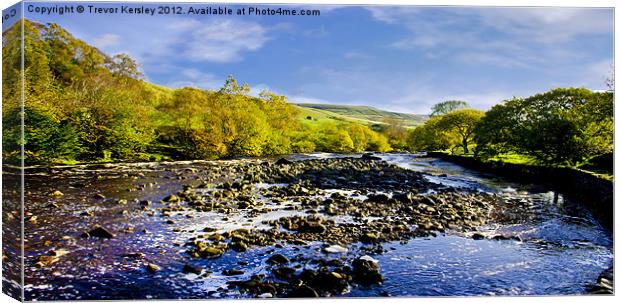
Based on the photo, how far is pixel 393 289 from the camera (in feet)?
20.4

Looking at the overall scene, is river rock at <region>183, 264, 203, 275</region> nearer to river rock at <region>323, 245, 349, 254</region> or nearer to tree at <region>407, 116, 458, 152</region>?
river rock at <region>323, 245, 349, 254</region>

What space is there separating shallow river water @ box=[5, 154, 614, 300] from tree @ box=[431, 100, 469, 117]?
1.26 metres

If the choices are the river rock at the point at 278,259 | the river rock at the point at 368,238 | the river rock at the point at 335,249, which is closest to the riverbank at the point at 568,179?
the river rock at the point at 368,238

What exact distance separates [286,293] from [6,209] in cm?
393

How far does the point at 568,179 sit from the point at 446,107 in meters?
2.84

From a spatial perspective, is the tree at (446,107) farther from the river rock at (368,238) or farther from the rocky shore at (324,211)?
the river rock at (368,238)

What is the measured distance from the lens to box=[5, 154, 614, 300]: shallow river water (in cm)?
602

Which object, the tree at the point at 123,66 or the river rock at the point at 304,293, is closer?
the river rock at the point at 304,293

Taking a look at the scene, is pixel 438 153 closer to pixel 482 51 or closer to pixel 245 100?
pixel 482 51

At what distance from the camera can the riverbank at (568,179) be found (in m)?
7.32

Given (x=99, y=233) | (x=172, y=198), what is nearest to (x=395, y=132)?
(x=172, y=198)

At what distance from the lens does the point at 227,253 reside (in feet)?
22.2

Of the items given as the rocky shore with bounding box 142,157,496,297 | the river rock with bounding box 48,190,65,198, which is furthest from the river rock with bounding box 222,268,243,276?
the river rock with bounding box 48,190,65,198

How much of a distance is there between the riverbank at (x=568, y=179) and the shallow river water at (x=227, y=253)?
17cm
